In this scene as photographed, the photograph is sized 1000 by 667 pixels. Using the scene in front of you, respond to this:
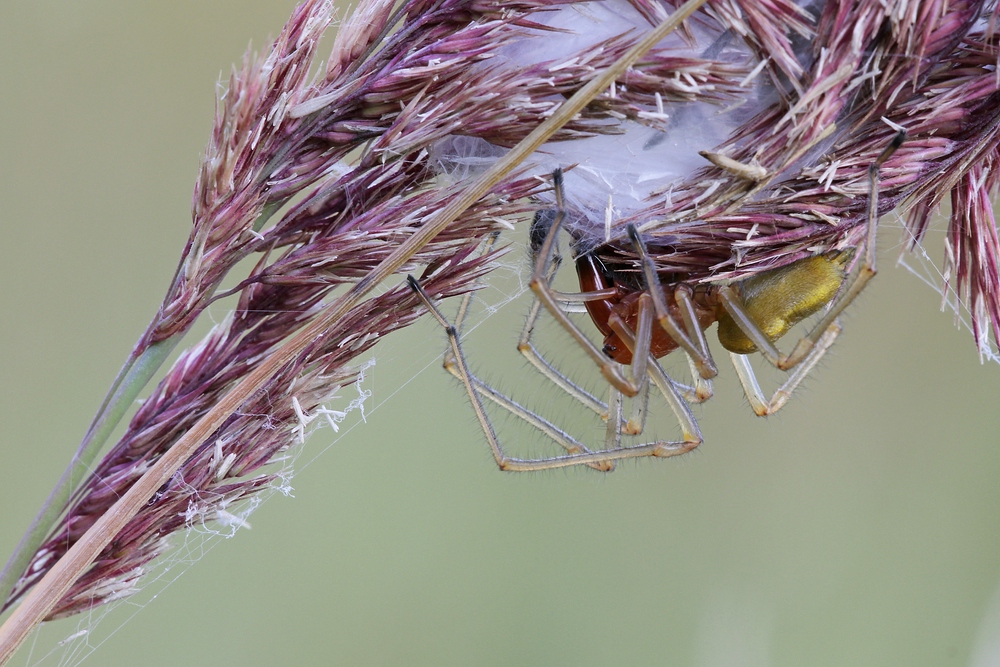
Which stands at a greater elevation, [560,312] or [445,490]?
[560,312]

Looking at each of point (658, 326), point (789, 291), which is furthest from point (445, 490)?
point (789, 291)

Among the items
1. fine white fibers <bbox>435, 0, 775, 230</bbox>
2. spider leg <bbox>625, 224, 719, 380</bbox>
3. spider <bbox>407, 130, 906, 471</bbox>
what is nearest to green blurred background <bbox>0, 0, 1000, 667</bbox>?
spider <bbox>407, 130, 906, 471</bbox>

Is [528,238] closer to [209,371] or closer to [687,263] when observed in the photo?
[687,263]

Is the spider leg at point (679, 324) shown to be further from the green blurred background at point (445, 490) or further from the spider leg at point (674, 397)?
the green blurred background at point (445, 490)

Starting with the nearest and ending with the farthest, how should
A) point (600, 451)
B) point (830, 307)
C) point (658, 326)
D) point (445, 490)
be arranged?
point (830, 307) < point (658, 326) < point (600, 451) < point (445, 490)

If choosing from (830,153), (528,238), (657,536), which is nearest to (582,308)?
(528,238)

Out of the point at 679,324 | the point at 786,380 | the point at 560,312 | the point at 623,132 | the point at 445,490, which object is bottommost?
the point at 445,490

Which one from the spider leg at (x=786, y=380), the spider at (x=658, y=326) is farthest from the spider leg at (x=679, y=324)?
the spider leg at (x=786, y=380)

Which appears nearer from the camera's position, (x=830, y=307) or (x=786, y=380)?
(x=830, y=307)

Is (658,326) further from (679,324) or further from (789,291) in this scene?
(789,291)
